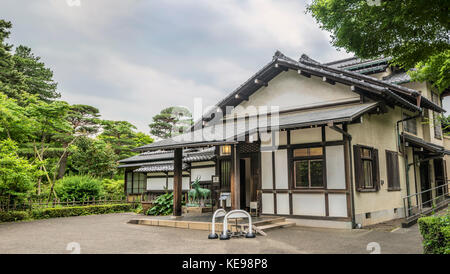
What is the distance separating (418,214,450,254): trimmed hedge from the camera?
4490mm

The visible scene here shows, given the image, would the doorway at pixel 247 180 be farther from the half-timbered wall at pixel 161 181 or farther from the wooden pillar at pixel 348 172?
the half-timbered wall at pixel 161 181

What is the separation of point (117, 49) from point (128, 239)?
28.2 feet

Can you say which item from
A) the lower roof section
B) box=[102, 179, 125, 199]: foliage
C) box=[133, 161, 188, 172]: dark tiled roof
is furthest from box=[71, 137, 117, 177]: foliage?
the lower roof section

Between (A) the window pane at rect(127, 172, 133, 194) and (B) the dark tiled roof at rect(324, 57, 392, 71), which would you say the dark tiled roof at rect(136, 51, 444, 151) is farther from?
(A) the window pane at rect(127, 172, 133, 194)

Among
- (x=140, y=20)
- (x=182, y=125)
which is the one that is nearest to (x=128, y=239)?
(x=140, y=20)

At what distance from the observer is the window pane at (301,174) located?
9.46m

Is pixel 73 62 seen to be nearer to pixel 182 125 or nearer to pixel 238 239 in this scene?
pixel 238 239

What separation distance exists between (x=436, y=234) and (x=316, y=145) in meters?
4.80

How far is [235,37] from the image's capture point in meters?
13.3

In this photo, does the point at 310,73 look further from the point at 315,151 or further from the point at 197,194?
the point at 197,194

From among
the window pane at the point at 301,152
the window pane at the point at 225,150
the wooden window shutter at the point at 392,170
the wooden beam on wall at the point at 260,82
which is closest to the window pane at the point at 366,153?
the wooden window shutter at the point at 392,170

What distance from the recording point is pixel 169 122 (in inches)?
1433

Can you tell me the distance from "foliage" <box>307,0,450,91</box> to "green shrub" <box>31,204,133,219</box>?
41.0 feet

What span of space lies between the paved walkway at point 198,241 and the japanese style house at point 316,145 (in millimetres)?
1201
